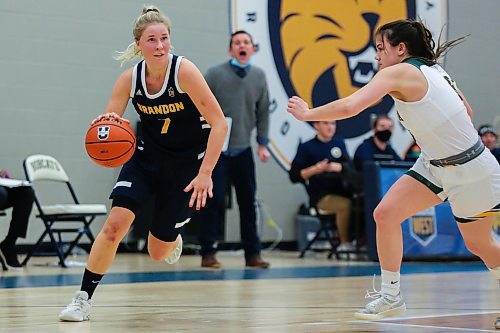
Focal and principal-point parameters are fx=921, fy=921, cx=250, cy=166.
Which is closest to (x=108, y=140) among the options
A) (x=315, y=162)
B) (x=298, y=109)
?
(x=298, y=109)

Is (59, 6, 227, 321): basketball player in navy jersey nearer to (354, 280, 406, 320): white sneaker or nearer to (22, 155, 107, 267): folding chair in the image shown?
(354, 280, 406, 320): white sneaker

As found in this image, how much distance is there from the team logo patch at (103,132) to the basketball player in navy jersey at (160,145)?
73 mm

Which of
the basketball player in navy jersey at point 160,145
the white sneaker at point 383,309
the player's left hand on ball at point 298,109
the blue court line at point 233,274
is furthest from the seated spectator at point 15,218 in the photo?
the player's left hand on ball at point 298,109

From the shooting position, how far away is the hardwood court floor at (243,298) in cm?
399

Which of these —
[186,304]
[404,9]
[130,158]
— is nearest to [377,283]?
[186,304]

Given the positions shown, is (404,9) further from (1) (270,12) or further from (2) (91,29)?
(2) (91,29)

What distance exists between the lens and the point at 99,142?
4.21 metres

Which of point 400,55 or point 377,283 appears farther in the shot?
point 377,283

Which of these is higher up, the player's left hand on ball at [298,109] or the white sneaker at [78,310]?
the player's left hand on ball at [298,109]

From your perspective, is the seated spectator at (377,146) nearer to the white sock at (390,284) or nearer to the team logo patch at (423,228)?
the team logo patch at (423,228)

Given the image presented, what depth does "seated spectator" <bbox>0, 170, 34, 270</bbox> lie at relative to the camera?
7.71m

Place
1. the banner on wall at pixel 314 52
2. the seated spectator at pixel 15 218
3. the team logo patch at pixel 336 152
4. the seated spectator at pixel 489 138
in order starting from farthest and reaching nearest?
the banner on wall at pixel 314 52 < the seated spectator at pixel 489 138 < the team logo patch at pixel 336 152 < the seated spectator at pixel 15 218

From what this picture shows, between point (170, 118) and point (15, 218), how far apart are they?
367cm

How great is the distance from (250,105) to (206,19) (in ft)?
9.00
